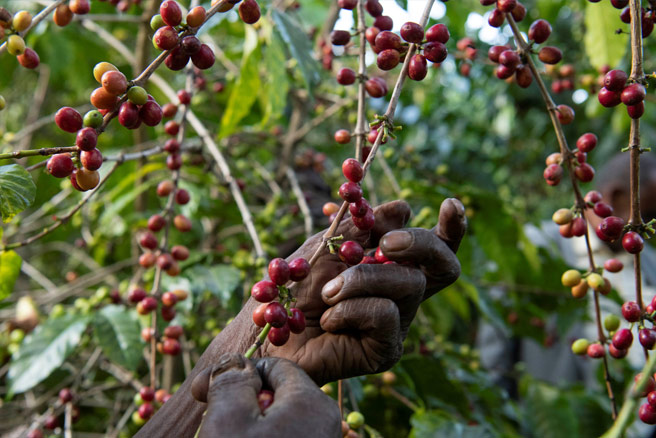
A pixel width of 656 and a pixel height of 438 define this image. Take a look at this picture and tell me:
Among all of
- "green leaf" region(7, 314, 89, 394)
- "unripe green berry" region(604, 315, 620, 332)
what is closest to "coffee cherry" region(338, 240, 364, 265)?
"unripe green berry" region(604, 315, 620, 332)

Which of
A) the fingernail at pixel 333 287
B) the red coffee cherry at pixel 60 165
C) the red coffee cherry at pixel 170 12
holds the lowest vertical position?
the fingernail at pixel 333 287

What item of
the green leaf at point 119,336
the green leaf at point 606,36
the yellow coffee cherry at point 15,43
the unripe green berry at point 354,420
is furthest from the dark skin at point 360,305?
the green leaf at point 606,36

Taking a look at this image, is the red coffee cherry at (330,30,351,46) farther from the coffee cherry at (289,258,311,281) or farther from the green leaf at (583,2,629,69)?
the green leaf at (583,2,629,69)

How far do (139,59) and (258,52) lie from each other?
90 centimetres

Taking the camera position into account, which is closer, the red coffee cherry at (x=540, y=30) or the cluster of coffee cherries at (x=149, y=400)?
the red coffee cherry at (x=540, y=30)

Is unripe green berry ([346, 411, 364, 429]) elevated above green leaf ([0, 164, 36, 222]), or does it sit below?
below

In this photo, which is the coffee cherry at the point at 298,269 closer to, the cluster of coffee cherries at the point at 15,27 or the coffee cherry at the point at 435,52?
the coffee cherry at the point at 435,52

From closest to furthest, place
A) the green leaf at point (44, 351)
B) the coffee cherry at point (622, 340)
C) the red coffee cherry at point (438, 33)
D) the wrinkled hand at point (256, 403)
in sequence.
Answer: the wrinkled hand at point (256, 403) → the red coffee cherry at point (438, 33) → the coffee cherry at point (622, 340) → the green leaf at point (44, 351)

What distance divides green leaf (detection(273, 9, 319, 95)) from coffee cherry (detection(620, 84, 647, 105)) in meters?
0.78

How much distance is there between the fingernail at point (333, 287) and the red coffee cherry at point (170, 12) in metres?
0.50

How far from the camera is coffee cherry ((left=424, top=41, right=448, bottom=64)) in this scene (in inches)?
37.9

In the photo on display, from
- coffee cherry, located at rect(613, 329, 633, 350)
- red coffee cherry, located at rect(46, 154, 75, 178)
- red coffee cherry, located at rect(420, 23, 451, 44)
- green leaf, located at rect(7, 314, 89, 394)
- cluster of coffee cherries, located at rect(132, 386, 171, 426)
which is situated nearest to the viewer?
red coffee cherry, located at rect(46, 154, 75, 178)

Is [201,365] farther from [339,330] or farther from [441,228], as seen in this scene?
[441,228]

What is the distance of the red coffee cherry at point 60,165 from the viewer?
0.87 m
